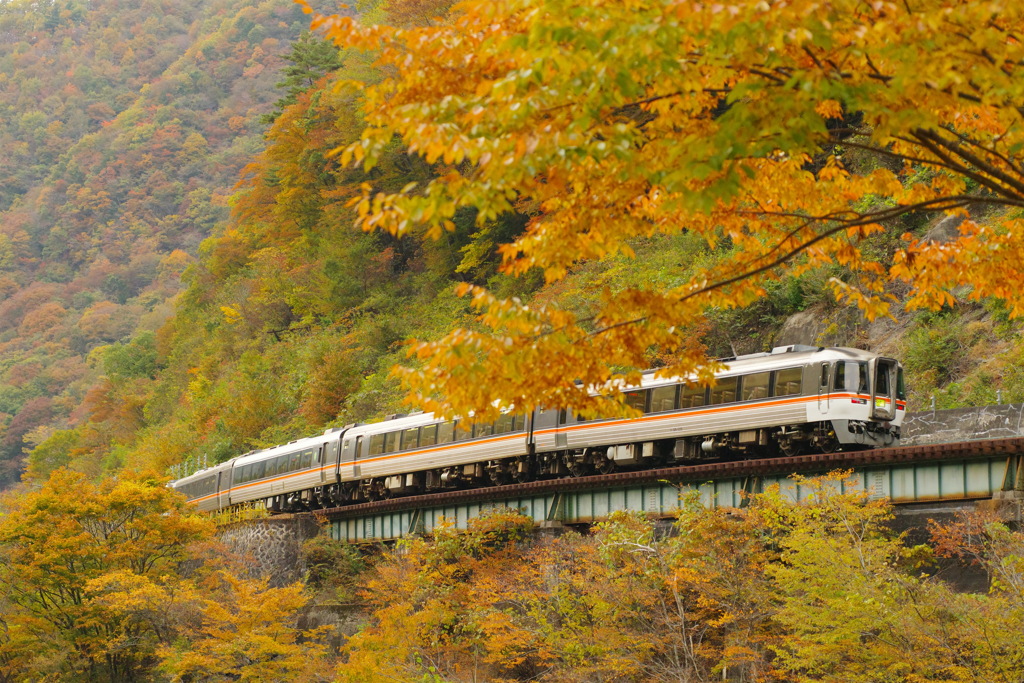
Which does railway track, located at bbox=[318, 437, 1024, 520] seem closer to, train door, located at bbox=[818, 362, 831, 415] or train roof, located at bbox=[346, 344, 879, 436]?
train door, located at bbox=[818, 362, 831, 415]

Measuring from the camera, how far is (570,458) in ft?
93.4

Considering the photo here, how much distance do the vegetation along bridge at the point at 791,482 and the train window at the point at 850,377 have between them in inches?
60.6

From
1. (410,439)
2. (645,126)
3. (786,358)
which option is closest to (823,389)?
(786,358)

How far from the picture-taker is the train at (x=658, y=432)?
23.5 m

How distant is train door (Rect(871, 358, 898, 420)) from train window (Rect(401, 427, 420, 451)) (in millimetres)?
13598

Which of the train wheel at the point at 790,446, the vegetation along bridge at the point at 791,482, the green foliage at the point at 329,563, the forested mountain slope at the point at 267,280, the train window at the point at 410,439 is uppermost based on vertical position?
the forested mountain slope at the point at 267,280

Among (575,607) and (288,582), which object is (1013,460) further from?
(288,582)

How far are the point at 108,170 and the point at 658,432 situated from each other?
113915 mm

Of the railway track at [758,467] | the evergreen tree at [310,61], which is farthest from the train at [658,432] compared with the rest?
the evergreen tree at [310,61]

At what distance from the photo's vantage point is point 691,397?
2527 centimetres

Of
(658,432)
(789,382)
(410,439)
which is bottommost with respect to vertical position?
(658,432)

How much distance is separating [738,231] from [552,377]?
214cm

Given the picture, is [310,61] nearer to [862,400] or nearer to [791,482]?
[862,400]

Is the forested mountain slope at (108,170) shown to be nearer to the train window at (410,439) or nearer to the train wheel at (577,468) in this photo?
the train window at (410,439)
